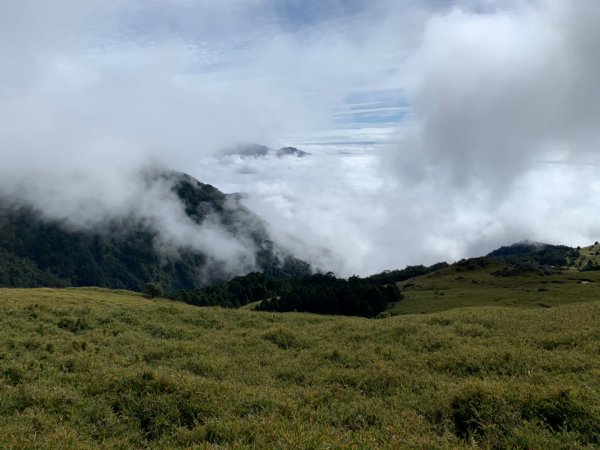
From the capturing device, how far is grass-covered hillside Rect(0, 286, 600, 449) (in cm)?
1096

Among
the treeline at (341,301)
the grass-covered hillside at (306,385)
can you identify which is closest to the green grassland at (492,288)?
the treeline at (341,301)

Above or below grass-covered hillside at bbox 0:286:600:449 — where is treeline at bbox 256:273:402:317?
below

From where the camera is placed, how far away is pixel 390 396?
14.6 m

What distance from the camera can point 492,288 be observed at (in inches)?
4845

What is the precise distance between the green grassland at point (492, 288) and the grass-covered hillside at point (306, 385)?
221 feet

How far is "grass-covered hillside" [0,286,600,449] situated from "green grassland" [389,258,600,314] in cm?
6746

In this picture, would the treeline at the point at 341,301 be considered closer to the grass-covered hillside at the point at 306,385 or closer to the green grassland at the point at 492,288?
the green grassland at the point at 492,288

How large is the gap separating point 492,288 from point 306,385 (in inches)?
4754

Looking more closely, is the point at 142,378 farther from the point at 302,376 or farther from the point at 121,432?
the point at 302,376

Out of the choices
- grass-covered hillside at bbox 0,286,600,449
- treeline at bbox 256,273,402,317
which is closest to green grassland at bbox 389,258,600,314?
treeline at bbox 256,273,402,317

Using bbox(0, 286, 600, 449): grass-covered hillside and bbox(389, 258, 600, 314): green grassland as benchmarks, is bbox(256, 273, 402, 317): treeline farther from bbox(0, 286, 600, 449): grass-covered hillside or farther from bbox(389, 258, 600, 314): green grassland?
bbox(0, 286, 600, 449): grass-covered hillside

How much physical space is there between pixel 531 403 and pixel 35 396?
15126mm

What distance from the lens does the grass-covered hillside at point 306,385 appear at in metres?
11.0

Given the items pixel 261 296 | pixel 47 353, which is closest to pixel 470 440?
pixel 47 353
